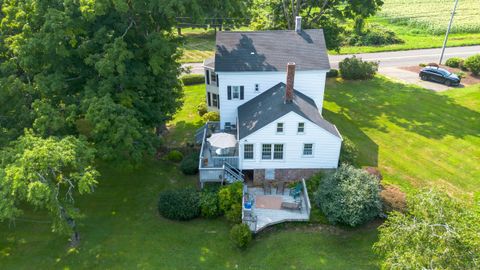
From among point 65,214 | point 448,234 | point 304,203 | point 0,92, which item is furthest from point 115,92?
point 448,234

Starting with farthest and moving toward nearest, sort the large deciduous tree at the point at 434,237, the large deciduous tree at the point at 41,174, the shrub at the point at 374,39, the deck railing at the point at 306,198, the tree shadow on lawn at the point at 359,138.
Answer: the shrub at the point at 374,39 → the tree shadow on lawn at the point at 359,138 → the deck railing at the point at 306,198 → the large deciduous tree at the point at 41,174 → the large deciduous tree at the point at 434,237

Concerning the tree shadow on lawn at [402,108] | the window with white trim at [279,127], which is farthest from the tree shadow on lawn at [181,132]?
the tree shadow on lawn at [402,108]

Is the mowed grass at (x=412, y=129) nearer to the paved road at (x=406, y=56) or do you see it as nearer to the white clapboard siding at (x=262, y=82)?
the white clapboard siding at (x=262, y=82)

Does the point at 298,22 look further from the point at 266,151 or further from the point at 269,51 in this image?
the point at 266,151

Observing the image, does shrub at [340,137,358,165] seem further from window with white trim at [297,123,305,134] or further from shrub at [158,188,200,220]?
shrub at [158,188,200,220]

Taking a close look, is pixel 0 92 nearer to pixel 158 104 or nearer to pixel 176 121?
pixel 158 104

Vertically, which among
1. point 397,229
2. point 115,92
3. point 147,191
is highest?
point 115,92

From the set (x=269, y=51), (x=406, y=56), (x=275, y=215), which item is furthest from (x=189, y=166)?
(x=406, y=56)

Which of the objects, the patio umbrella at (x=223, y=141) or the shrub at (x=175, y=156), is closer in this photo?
the patio umbrella at (x=223, y=141)
